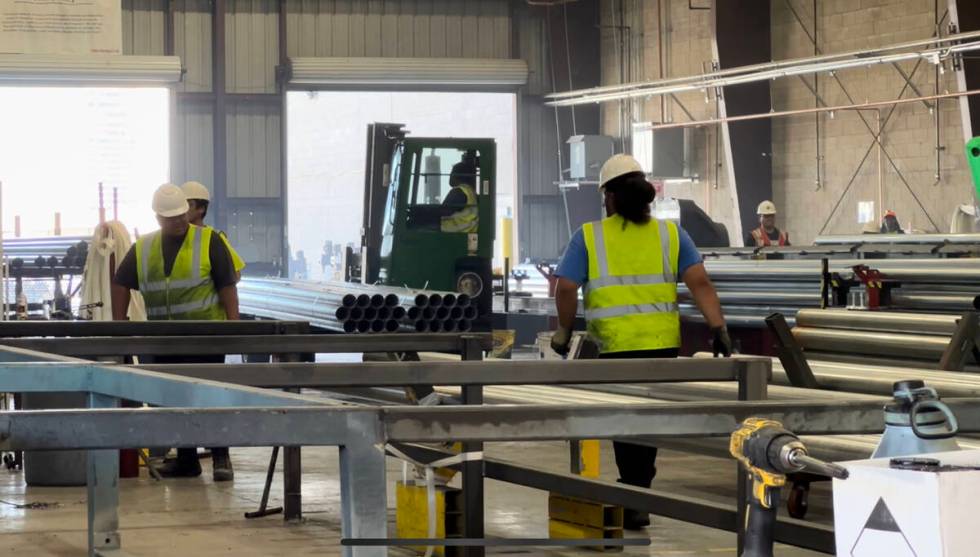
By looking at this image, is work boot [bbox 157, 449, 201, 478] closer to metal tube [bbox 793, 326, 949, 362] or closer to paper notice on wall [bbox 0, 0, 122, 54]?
paper notice on wall [bbox 0, 0, 122, 54]

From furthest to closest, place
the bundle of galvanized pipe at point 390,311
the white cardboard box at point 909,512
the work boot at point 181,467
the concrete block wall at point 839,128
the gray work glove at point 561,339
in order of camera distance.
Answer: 1. the concrete block wall at point 839,128
2. the bundle of galvanized pipe at point 390,311
3. the work boot at point 181,467
4. the gray work glove at point 561,339
5. the white cardboard box at point 909,512

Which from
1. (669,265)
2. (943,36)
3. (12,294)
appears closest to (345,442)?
(669,265)

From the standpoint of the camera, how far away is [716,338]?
6.89 m

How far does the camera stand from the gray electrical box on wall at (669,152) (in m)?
22.2

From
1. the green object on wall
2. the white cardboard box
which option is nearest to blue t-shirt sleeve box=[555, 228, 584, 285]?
the green object on wall

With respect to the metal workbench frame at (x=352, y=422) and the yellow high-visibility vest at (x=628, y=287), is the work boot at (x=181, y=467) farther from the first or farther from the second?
the metal workbench frame at (x=352, y=422)

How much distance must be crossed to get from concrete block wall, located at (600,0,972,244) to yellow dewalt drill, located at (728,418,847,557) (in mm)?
15728

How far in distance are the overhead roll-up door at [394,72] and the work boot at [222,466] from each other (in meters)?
15.4

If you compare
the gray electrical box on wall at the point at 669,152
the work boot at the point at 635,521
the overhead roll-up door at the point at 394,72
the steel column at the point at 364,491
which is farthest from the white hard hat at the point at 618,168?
the overhead roll-up door at the point at 394,72

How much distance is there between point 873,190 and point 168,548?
14.0 meters

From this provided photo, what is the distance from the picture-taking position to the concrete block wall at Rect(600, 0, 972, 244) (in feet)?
58.9

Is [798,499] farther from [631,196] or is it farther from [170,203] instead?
[170,203]

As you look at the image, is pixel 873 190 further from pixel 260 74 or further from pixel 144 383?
pixel 144 383

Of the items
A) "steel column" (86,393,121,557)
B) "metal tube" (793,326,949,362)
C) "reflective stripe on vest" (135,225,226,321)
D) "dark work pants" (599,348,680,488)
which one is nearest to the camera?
"steel column" (86,393,121,557)
